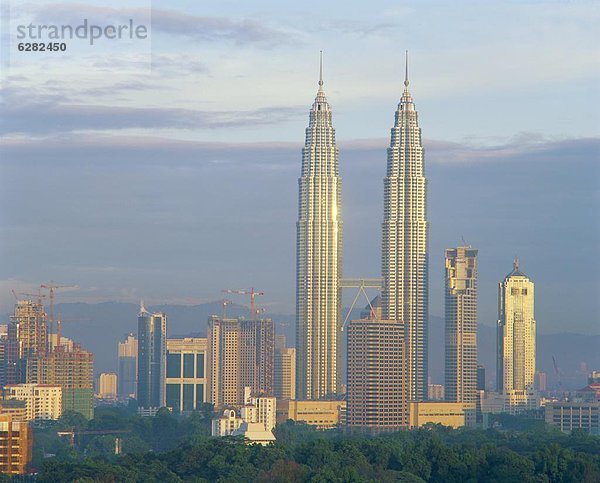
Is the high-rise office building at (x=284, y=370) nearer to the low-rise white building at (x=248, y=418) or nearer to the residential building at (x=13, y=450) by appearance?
the low-rise white building at (x=248, y=418)

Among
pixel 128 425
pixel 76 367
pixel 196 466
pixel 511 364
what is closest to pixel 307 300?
pixel 511 364

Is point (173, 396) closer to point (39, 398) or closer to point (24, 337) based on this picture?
point (24, 337)

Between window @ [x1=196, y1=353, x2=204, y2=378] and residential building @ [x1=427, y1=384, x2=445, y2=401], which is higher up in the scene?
window @ [x1=196, y1=353, x2=204, y2=378]

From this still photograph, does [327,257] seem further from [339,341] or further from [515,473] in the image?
[515,473]

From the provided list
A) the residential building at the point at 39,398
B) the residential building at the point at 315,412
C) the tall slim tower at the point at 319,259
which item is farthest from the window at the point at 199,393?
the residential building at the point at 39,398

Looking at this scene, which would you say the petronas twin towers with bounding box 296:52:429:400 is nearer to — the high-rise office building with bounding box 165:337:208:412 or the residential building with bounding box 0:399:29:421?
the high-rise office building with bounding box 165:337:208:412

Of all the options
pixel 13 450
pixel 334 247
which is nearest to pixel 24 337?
pixel 334 247

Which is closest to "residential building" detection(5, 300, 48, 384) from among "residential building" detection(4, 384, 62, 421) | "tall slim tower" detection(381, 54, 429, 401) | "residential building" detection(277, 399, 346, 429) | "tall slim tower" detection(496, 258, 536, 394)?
"residential building" detection(4, 384, 62, 421)
